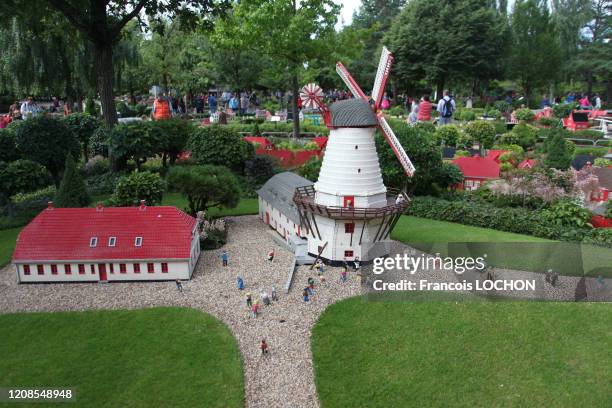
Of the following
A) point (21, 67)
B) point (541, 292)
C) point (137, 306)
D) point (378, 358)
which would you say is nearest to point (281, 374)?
point (378, 358)

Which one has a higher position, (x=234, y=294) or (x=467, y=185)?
(x=467, y=185)

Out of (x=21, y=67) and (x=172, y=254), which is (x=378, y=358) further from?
(x=21, y=67)

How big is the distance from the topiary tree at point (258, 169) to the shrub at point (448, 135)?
16547 millimetres

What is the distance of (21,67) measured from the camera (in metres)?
39.2

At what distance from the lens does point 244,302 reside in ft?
61.5

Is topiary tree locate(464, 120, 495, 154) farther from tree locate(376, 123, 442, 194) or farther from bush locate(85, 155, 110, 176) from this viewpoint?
bush locate(85, 155, 110, 176)

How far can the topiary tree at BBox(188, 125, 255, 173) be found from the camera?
3297 cm

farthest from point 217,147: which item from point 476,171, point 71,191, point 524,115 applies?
point 524,115

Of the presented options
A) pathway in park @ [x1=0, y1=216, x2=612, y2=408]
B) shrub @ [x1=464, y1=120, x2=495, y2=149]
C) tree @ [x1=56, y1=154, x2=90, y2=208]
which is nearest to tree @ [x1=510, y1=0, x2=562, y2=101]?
shrub @ [x1=464, y1=120, x2=495, y2=149]

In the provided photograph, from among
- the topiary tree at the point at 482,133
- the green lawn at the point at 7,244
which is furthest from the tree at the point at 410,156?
the green lawn at the point at 7,244

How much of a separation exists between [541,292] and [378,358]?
8320mm

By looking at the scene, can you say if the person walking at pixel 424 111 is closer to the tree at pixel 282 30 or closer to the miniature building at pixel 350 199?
the tree at pixel 282 30

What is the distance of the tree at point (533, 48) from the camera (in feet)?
215

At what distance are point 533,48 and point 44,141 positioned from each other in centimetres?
6163
